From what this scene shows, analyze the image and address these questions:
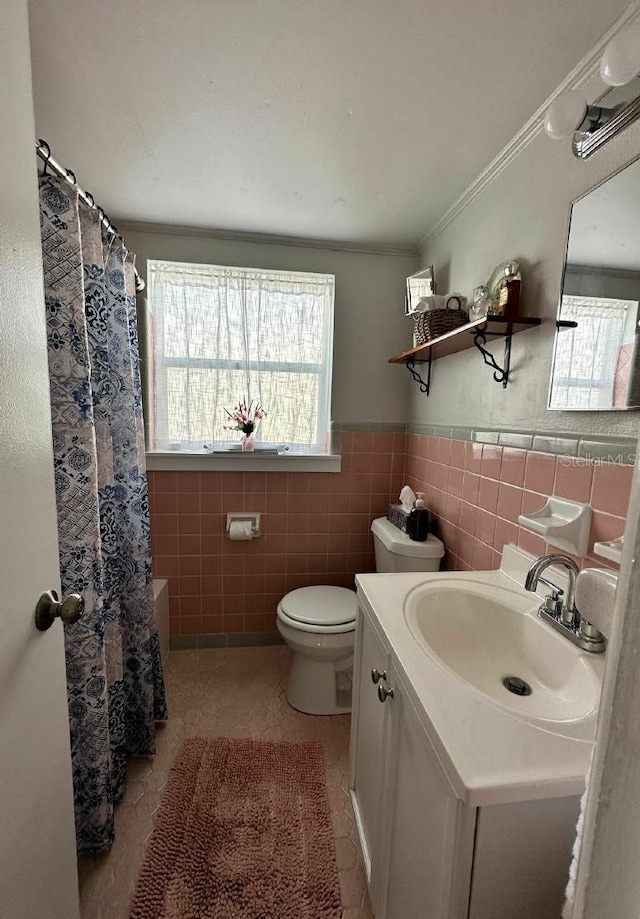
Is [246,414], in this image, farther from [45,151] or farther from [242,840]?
[242,840]

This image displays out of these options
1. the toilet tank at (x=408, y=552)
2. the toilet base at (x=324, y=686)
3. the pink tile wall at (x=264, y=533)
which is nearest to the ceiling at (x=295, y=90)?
the pink tile wall at (x=264, y=533)

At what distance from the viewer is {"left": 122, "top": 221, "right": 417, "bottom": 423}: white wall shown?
6.38ft

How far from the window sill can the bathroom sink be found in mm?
1033

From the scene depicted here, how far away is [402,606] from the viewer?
1.02m

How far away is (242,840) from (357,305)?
221 centimetres

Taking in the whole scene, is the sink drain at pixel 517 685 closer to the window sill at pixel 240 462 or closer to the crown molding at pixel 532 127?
the window sill at pixel 240 462

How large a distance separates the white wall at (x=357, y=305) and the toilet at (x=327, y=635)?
74 cm

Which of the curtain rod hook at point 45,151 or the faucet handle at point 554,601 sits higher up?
the curtain rod hook at point 45,151

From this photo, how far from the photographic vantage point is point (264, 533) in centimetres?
210

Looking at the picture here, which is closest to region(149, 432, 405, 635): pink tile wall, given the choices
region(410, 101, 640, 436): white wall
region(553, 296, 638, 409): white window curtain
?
region(410, 101, 640, 436): white wall

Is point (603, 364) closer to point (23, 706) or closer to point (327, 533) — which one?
point (23, 706)

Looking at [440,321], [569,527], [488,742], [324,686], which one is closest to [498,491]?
[569,527]

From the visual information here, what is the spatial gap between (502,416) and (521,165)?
77cm

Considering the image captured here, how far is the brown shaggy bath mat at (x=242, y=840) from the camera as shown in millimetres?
1062
